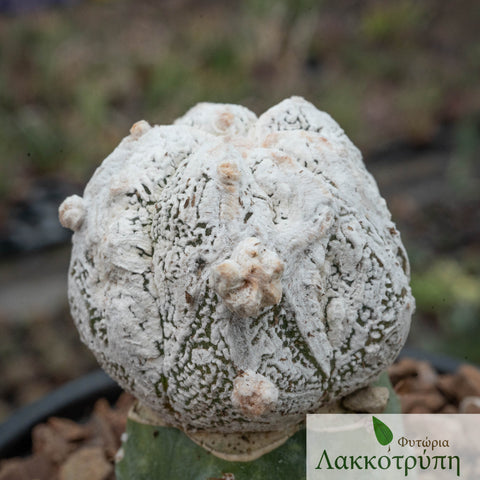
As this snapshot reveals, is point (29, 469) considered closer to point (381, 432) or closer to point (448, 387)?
point (381, 432)

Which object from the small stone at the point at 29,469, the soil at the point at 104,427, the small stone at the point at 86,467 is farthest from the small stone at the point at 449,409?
the small stone at the point at 29,469

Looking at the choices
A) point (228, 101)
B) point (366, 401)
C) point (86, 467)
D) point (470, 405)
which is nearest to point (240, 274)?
point (366, 401)

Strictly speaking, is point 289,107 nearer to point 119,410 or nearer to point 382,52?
point 119,410

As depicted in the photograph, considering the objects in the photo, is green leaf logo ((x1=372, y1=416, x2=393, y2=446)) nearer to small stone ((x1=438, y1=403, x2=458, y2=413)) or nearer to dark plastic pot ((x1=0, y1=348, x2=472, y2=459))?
small stone ((x1=438, y1=403, x2=458, y2=413))

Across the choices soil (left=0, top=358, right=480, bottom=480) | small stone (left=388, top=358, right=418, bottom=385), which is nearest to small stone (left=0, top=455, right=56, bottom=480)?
soil (left=0, top=358, right=480, bottom=480)

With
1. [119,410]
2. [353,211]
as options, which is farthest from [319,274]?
[119,410]

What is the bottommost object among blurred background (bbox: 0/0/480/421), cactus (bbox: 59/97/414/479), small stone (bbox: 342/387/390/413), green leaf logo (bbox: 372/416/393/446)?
blurred background (bbox: 0/0/480/421)

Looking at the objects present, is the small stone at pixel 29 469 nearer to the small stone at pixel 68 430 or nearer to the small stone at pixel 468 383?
the small stone at pixel 68 430
